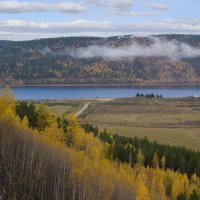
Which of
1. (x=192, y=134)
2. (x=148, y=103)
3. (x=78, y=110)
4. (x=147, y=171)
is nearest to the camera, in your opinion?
(x=147, y=171)

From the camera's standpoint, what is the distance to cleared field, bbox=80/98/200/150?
4210 inches

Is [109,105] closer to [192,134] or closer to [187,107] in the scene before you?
[187,107]

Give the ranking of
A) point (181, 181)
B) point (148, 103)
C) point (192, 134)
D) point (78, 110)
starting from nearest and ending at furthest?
point (181, 181)
point (192, 134)
point (78, 110)
point (148, 103)

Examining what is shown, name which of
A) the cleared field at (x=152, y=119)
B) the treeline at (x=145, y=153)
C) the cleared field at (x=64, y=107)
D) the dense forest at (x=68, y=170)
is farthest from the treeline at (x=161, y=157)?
the cleared field at (x=64, y=107)

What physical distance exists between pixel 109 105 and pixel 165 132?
66.3 m

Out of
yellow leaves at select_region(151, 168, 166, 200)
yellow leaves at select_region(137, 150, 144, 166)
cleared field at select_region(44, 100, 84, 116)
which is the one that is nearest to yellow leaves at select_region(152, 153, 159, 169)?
yellow leaves at select_region(137, 150, 144, 166)

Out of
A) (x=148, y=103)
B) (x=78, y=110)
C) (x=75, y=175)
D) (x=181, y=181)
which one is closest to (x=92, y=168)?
(x=75, y=175)

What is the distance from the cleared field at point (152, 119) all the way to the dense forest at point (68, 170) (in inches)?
1134

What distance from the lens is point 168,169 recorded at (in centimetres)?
7138

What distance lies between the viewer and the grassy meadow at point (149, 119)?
107188 millimetres

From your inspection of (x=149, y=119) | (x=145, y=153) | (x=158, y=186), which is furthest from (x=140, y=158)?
(x=149, y=119)

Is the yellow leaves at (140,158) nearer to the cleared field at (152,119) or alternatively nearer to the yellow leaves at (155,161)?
the yellow leaves at (155,161)

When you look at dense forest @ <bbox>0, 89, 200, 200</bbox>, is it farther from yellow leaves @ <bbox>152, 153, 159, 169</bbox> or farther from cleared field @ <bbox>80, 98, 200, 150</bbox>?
cleared field @ <bbox>80, 98, 200, 150</bbox>

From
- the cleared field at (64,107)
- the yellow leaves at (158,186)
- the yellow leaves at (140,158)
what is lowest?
the cleared field at (64,107)
